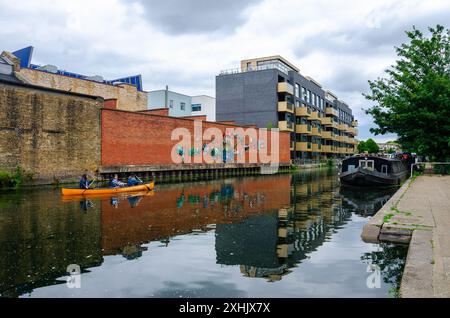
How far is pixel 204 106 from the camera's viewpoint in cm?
7038

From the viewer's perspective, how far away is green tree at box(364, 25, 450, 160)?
30016 millimetres

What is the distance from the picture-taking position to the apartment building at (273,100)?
60.9 meters

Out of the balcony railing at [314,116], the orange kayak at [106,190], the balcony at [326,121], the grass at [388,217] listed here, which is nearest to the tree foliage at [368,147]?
the balcony at [326,121]

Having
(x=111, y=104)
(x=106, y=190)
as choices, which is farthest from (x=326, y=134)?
(x=106, y=190)

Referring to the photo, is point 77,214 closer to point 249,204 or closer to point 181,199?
point 181,199

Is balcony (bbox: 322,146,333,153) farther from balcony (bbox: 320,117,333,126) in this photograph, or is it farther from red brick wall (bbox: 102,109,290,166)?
red brick wall (bbox: 102,109,290,166)

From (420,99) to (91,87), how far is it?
125 feet

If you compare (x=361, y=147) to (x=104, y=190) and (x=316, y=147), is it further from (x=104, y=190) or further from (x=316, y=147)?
(x=104, y=190)

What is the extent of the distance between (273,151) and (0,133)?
38.1 meters

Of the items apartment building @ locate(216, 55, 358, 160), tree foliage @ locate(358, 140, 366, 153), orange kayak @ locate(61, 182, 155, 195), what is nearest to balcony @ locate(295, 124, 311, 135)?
apartment building @ locate(216, 55, 358, 160)

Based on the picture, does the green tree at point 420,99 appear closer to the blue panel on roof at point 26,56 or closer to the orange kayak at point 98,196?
the orange kayak at point 98,196

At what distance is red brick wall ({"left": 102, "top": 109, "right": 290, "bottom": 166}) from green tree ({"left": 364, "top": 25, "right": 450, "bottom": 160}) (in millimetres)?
20911

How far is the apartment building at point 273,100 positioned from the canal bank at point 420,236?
145ft
